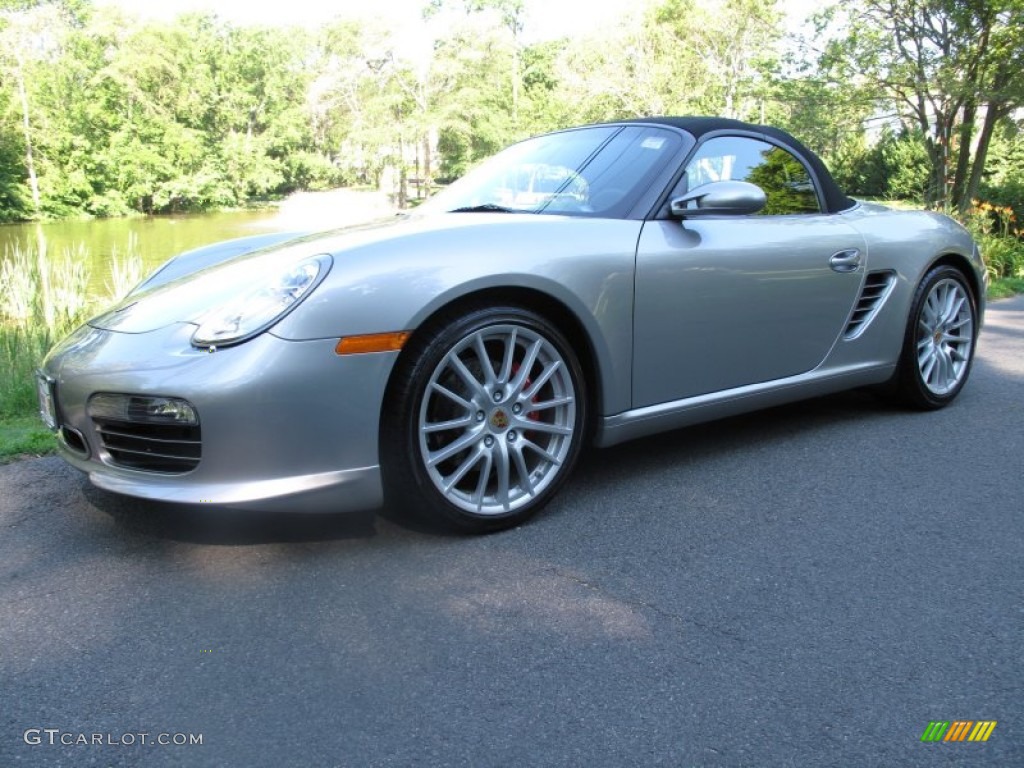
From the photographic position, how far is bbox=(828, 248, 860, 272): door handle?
3459mm

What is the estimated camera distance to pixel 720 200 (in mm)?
2877

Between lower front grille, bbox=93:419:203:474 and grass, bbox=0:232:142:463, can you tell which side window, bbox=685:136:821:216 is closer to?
lower front grille, bbox=93:419:203:474

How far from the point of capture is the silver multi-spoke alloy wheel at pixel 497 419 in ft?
8.28

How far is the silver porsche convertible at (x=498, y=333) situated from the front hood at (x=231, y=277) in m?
0.02

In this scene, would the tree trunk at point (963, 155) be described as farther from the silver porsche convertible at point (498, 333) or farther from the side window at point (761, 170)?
the silver porsche convertible at point (498, 333)

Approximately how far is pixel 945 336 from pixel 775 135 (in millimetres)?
1431

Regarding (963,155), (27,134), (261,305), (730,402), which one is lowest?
(27,134)

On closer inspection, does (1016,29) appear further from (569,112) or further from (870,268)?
(569,112)

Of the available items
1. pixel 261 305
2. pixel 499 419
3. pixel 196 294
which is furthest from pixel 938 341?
pixel 196 294

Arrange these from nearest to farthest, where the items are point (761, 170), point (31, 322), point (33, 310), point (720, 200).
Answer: point (720, 200) → point (761, 170) → point (31, 322) → point (33, 310)

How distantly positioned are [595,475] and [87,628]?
1.83m

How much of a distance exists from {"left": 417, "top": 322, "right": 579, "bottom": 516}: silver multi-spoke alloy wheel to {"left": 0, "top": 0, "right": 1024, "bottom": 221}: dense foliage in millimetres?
13224

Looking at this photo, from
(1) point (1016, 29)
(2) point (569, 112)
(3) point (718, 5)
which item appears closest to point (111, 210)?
(2) point (569, 112)

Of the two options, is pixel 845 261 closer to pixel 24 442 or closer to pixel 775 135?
pixel 775 135
